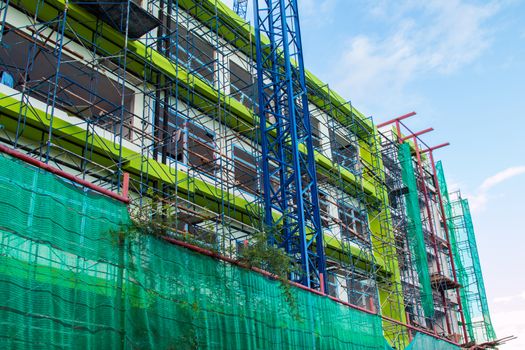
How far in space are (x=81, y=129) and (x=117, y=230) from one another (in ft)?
21.1

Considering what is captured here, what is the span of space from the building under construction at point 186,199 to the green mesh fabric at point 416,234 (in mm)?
92

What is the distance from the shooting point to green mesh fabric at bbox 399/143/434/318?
1060 inches

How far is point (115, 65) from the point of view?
48.8ft

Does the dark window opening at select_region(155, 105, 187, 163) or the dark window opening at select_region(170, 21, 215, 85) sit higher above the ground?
the dark window opening at select_region(170, 21, 215, 85)

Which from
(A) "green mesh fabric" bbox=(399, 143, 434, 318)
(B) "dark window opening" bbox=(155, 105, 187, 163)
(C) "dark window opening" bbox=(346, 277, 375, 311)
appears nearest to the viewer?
(B) "dark window opening" bbox=(155, 105, 187, 163)

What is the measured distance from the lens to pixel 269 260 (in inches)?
385

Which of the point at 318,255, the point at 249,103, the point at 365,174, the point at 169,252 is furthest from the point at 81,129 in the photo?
the point at 365,174

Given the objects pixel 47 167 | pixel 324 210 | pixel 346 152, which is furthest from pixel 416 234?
pixel 47 167

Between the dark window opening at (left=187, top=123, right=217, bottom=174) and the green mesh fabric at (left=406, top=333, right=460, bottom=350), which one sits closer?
the green mesh fabric at (left=406, top=333, right=460, bottom=350)

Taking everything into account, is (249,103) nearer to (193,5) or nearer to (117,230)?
(193,5)

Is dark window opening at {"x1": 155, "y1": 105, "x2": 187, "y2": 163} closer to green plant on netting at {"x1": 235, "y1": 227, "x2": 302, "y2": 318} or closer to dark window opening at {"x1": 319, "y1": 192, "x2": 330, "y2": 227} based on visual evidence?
green plant on netting at {"x1": 235, "y1": 227, "x2": 302, "y2": 318}

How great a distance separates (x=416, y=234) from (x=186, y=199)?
16.2 metres

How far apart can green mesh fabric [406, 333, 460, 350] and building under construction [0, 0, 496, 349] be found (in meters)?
0.08

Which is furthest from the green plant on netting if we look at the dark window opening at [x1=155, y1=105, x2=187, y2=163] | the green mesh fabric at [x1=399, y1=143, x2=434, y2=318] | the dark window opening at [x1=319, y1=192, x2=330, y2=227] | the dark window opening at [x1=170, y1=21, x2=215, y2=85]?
the green mesh fabric at [x1=399, y1=143, x2=434, y2=318]
